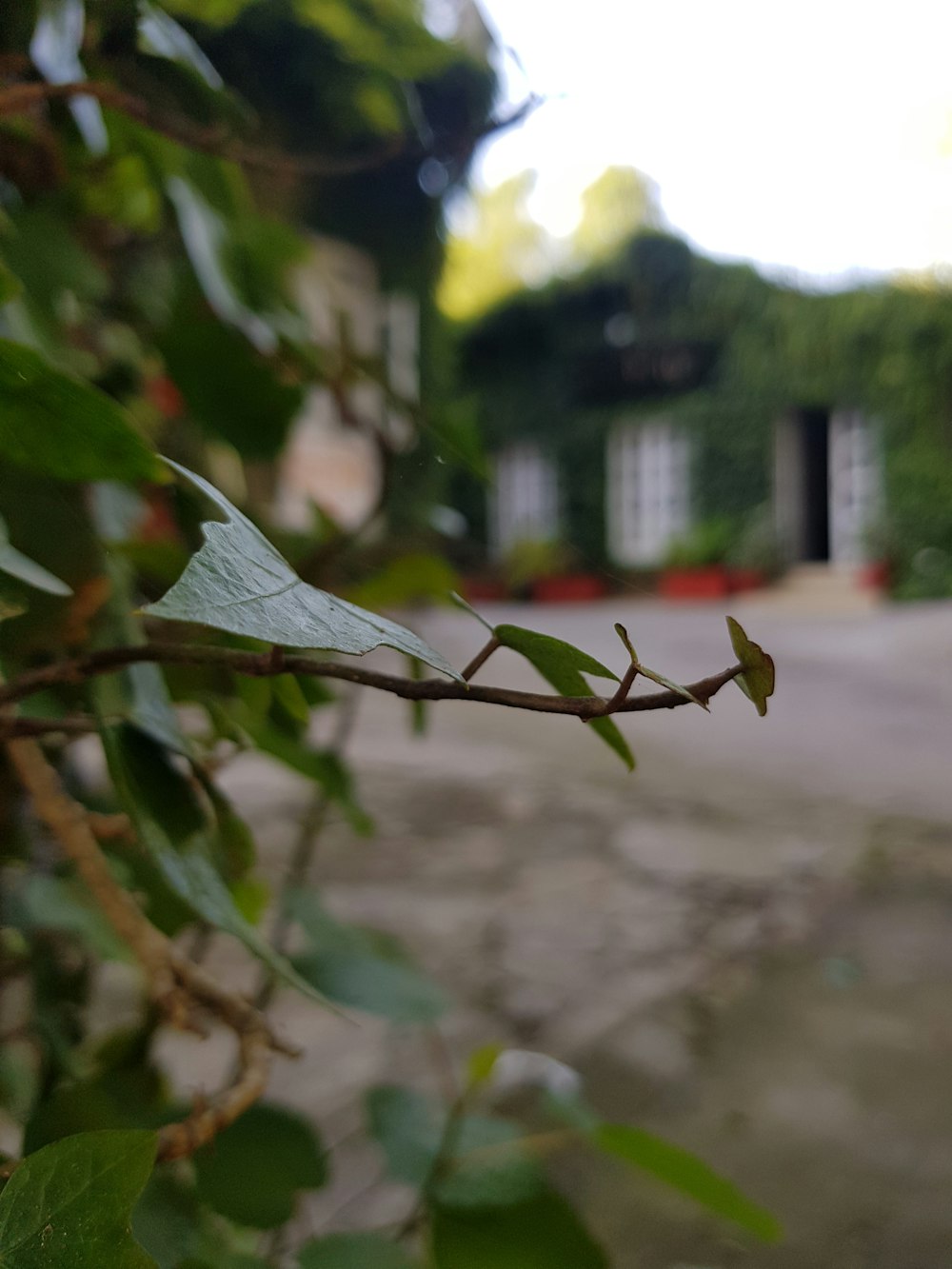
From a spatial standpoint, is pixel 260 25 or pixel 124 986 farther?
pixel 124 986

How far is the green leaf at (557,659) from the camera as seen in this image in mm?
120

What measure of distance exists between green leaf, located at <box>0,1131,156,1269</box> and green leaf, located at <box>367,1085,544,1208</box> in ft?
0.47

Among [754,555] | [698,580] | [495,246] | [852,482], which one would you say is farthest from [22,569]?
[852,482]

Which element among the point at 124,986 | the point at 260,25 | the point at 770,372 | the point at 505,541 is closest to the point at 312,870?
the point at 124,986

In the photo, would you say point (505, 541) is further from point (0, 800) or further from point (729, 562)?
point (0, 800)

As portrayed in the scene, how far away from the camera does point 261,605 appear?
0.09m

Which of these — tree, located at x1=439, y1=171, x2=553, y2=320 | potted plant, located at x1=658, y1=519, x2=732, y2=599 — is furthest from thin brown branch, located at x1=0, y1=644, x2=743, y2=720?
potted plant, located at x1=658, y1=519, x2=732, y2=599

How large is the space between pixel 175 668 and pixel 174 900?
0.07 m

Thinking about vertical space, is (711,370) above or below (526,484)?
above

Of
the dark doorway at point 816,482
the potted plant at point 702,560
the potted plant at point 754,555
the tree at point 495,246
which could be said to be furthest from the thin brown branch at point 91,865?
the dark doorway at point 816,482

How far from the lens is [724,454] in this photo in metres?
5.71

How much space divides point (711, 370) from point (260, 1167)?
5.81 m

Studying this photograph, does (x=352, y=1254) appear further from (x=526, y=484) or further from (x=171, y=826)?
(x=526, y=484)

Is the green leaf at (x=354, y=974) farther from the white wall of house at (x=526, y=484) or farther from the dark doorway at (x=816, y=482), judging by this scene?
the white wall of house at (x=526, y=484)
